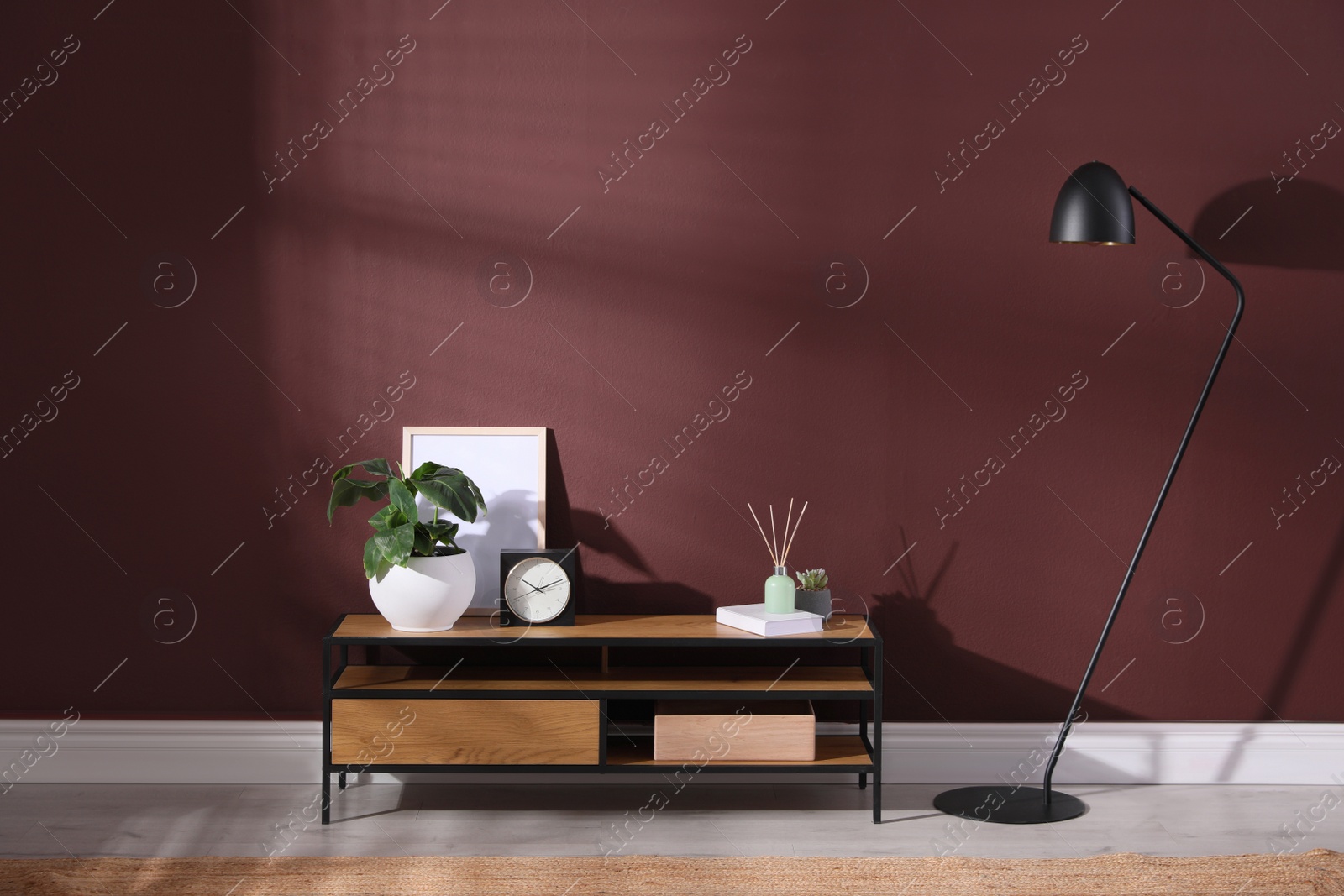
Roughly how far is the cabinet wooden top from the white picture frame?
7.4 inches

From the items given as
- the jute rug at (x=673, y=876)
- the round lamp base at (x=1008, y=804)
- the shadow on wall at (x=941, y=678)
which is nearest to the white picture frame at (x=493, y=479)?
the jute rug at (x=673, y=876)

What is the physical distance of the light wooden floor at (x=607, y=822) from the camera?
2646 mm

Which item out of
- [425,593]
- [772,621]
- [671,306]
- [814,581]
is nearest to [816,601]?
[814,581]

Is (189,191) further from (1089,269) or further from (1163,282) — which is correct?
(1163,282)

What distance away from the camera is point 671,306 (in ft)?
10.1

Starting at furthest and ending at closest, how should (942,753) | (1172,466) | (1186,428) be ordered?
(942,753) < (1186,428) < (1172,466)

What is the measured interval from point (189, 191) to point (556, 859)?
77.4 inches

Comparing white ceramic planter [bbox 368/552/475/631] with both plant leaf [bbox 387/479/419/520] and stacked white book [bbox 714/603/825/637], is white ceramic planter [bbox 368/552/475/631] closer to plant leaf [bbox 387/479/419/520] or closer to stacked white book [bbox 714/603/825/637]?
plant leaf [bbox 387/479/419/520]

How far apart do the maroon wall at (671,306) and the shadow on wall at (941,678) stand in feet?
0.07

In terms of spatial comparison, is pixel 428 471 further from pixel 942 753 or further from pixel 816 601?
pixel 942 753

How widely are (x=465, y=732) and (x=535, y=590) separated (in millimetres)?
380

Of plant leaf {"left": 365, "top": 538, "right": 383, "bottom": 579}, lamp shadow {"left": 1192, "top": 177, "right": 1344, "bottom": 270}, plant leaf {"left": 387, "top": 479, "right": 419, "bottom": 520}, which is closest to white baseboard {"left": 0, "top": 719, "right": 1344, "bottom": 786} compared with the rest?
plant leaf {"left": 365, "top": 538, "right": 383, "bottom": 579}

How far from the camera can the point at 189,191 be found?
3033 mm

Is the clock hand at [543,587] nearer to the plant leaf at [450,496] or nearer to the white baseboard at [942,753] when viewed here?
the plant leaf at [450,496]
